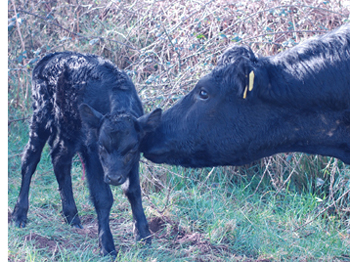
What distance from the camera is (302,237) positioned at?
4.08 meters

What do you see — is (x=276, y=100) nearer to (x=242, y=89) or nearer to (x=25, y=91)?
(x=242, y=89)

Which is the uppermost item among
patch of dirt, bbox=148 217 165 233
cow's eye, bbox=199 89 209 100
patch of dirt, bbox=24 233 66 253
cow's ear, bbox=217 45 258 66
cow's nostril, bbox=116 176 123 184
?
cow's ear, bbox=217 45 258 66

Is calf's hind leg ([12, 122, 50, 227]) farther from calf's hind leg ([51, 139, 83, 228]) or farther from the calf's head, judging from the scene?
the calf's head

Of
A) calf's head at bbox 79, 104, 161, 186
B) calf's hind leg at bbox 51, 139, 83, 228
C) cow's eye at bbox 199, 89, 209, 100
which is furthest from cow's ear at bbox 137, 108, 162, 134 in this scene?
calf's hind leg at bbox 51, 139, 83, 228

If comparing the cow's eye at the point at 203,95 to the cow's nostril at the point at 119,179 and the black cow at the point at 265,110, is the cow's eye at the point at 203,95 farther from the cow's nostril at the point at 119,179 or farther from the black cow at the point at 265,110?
the cow's nostril at the point at 119,179

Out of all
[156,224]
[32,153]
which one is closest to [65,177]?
[32,153]

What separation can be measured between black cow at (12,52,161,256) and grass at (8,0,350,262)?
1.15ft

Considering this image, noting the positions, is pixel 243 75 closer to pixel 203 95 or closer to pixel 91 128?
pixel 203 95

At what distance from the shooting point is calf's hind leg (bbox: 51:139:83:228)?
172 inches

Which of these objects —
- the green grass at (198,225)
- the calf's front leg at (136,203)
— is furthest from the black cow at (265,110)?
the green grass at (198,225)

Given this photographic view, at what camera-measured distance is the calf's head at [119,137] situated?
3.29 meters

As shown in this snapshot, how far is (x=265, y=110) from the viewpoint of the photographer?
304 centimetres

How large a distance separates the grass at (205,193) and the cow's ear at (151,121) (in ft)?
3.49

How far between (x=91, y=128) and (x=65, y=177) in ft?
3.72
